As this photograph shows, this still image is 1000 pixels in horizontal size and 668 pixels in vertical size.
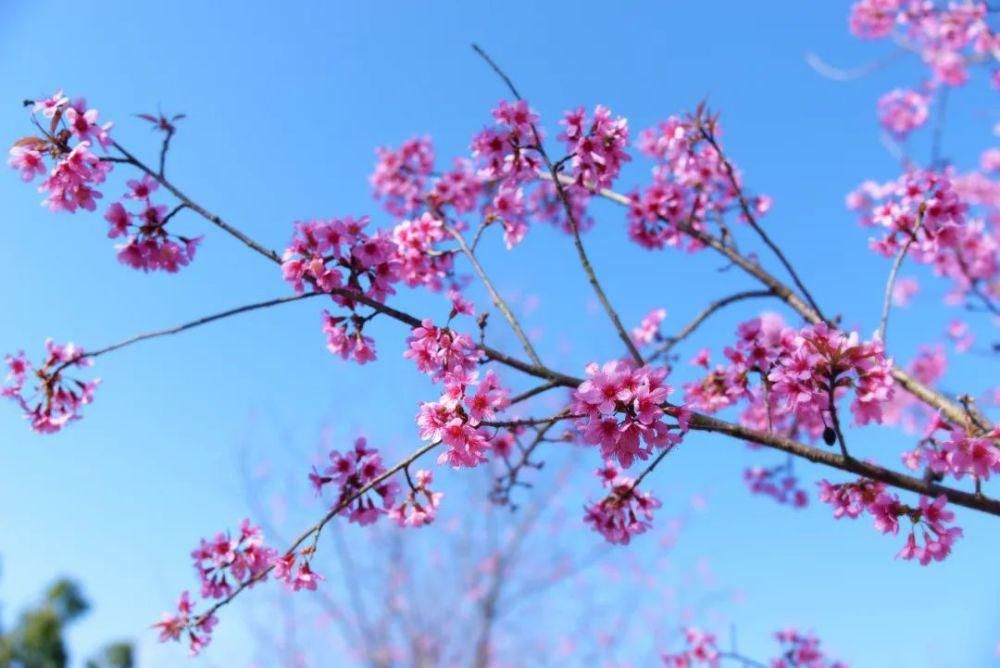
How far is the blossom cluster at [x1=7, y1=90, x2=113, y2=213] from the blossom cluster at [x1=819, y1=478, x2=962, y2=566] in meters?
3.29

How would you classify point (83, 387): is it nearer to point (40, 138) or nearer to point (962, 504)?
point (40, 138)

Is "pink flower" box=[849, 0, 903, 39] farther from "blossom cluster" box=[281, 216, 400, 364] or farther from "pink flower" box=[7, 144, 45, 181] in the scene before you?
"pink flower" box=[7, 144, 45, 181]

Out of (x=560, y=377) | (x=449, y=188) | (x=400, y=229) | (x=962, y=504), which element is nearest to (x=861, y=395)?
(x=962, y=504)

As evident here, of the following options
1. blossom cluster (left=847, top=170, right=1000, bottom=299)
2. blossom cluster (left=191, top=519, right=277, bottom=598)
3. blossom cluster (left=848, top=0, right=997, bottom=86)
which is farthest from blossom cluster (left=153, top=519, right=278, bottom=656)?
blossom cluster (left=848, top=0, right=997, bottom=86)

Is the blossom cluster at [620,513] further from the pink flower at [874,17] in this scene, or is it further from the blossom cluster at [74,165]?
the pink flower at [874,17]

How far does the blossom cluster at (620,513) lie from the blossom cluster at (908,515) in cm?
86

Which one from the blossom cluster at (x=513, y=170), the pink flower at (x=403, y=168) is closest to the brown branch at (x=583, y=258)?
the blossom cluster at (x=513, y=170)

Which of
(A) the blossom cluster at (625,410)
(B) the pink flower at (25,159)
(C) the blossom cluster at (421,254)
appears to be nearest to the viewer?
(A) the blossom cluster at (625,410)

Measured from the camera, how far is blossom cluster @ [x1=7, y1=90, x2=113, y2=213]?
2863 millimetres

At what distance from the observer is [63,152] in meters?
2.89

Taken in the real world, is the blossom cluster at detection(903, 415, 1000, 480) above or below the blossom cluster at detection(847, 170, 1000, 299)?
below

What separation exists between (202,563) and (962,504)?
3.08 meters

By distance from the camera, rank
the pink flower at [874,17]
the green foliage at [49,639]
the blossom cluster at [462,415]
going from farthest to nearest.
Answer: the green foliage at [49,639] → the pink flower at [874,17] → the blossom cluster at [462,415]

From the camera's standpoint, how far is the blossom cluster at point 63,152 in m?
2.86
